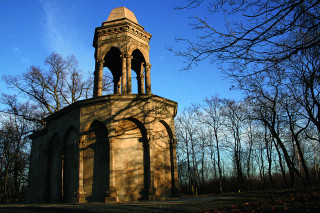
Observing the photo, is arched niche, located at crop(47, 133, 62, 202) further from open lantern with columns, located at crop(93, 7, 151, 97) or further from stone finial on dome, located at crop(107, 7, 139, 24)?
stone finial on dome, located at crop(107, 7, 139, 24)

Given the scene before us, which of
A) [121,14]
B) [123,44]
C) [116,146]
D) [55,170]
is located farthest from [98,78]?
[55,170]

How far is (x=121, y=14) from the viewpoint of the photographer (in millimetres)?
16453

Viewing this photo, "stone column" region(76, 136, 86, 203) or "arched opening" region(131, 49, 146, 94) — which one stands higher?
"arched opening" region(131, 49, 146, 94)

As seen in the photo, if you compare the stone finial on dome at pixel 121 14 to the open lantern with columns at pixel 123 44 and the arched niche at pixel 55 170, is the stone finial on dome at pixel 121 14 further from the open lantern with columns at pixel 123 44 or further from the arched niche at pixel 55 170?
the arched niche at pixel 55 170

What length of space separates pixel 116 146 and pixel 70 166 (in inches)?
129

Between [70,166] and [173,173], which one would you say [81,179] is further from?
[173,173]

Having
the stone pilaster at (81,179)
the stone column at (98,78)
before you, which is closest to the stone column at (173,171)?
the stone pilaster at (81,179)

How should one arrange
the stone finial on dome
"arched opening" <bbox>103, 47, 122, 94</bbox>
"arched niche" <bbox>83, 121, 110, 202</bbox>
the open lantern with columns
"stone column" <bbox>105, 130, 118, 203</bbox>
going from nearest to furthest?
"stone column" <bbox>105, 130, 118, 203</bbox> → "arched niche" <bbox>83, 121, 110, 202</bbox> → the open lantern with columns → the stone finial on dome → "arched opening" <bbox>103, 47, 122, 94</bbox>

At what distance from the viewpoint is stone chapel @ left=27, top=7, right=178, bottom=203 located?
1216 cm

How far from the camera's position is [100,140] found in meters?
12.9

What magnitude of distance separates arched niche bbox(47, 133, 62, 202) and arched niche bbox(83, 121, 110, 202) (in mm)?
2353

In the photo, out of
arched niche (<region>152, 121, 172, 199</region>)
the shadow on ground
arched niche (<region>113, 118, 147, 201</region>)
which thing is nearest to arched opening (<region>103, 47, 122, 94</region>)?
arched niche (<region>113, 118, 147, 201</region>)

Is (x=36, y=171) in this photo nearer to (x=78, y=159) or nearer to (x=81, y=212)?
(x=78, y=159)

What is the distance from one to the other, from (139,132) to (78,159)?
11.5 ft
